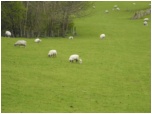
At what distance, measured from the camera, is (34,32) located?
45.9 metres

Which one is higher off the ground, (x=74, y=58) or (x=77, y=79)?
(x=74, y=58)

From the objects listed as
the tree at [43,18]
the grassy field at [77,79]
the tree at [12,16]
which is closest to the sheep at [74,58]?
the grassy field at [77,79]

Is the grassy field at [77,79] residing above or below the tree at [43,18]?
below

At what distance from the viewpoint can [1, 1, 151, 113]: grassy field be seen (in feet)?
52.5

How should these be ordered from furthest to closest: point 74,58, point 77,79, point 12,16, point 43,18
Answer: point 43,18 < point 12,16 < point 74,58 < point 77,79

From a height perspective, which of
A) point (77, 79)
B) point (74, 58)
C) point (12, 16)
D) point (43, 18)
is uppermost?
point (43, 18)

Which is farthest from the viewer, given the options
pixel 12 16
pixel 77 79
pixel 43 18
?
pixel 43 18

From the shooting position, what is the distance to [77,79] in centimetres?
2066

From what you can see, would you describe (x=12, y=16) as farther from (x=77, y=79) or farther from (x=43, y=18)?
(x=77, y=79)

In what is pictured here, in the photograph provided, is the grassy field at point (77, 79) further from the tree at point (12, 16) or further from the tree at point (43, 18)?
the tree at point (43, 18)

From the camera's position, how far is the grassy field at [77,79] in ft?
52.5

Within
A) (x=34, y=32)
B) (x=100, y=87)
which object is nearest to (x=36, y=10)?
(x=34, y=32)

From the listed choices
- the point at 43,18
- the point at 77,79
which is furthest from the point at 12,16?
the point at 77,79

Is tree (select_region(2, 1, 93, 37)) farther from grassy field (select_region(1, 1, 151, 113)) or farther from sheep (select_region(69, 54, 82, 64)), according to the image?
sheep (select_region(69, 54, 82, 64))
